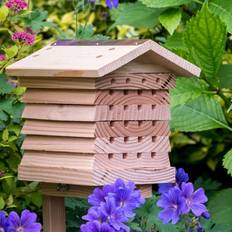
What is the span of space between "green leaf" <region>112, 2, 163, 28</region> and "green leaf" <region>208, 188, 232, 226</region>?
0.75 m

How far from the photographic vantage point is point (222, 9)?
305 cm

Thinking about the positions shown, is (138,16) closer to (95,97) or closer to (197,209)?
(95,97)

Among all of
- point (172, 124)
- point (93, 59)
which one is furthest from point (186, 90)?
point (93, 59)

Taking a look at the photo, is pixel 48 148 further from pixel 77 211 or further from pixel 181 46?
pixel 181 46

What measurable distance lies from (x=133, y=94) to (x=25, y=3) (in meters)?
0.65

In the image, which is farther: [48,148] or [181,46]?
[181,46]

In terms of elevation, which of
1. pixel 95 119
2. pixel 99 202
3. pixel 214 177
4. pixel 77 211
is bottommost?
pixel 214 177

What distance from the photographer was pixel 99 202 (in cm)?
216

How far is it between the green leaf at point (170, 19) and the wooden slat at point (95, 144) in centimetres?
81

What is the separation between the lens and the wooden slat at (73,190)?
2.29m

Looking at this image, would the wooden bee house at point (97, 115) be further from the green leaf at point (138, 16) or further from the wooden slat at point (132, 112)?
the green leaf at point (138, 16)

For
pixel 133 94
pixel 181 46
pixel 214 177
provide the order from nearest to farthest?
pixel 133 94
pixel 181 46
pixel 214 177

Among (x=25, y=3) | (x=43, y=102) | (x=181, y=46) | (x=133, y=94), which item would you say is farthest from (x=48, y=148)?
(x=181, y=46)

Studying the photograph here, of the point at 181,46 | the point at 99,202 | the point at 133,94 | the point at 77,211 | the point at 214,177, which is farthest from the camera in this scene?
the point at 214,177
